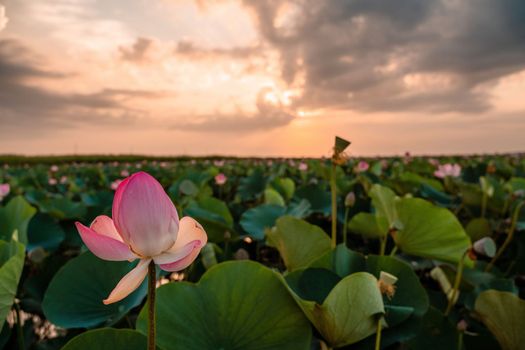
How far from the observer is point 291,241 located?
100 cm

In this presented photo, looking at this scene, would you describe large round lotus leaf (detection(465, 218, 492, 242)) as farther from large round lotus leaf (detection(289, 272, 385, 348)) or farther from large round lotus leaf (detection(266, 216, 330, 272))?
large round lotus leaf (detection(289, 272, 385, 348))

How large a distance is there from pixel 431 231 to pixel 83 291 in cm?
78

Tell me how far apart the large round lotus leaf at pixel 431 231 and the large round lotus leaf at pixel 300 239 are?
27cm

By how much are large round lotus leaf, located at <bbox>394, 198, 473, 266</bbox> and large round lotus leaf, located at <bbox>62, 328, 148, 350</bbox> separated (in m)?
0.75

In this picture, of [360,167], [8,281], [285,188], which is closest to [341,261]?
[8,281]

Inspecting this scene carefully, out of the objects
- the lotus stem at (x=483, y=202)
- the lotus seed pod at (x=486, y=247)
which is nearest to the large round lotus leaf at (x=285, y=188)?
the lotus stem at (x=483, y=202)

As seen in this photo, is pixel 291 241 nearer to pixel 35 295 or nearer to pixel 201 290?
pixel 201 290

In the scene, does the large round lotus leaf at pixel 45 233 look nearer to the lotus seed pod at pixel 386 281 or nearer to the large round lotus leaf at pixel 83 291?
the large round lotus leaf at pixel 83 291

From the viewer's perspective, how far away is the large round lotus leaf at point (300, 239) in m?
0.98

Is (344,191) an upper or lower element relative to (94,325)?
upper

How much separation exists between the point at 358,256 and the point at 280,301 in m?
0.26

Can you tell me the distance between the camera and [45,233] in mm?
1585

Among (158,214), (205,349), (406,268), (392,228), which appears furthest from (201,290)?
(392,228)

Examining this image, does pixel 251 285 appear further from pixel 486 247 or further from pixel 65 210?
pixel 65 210
